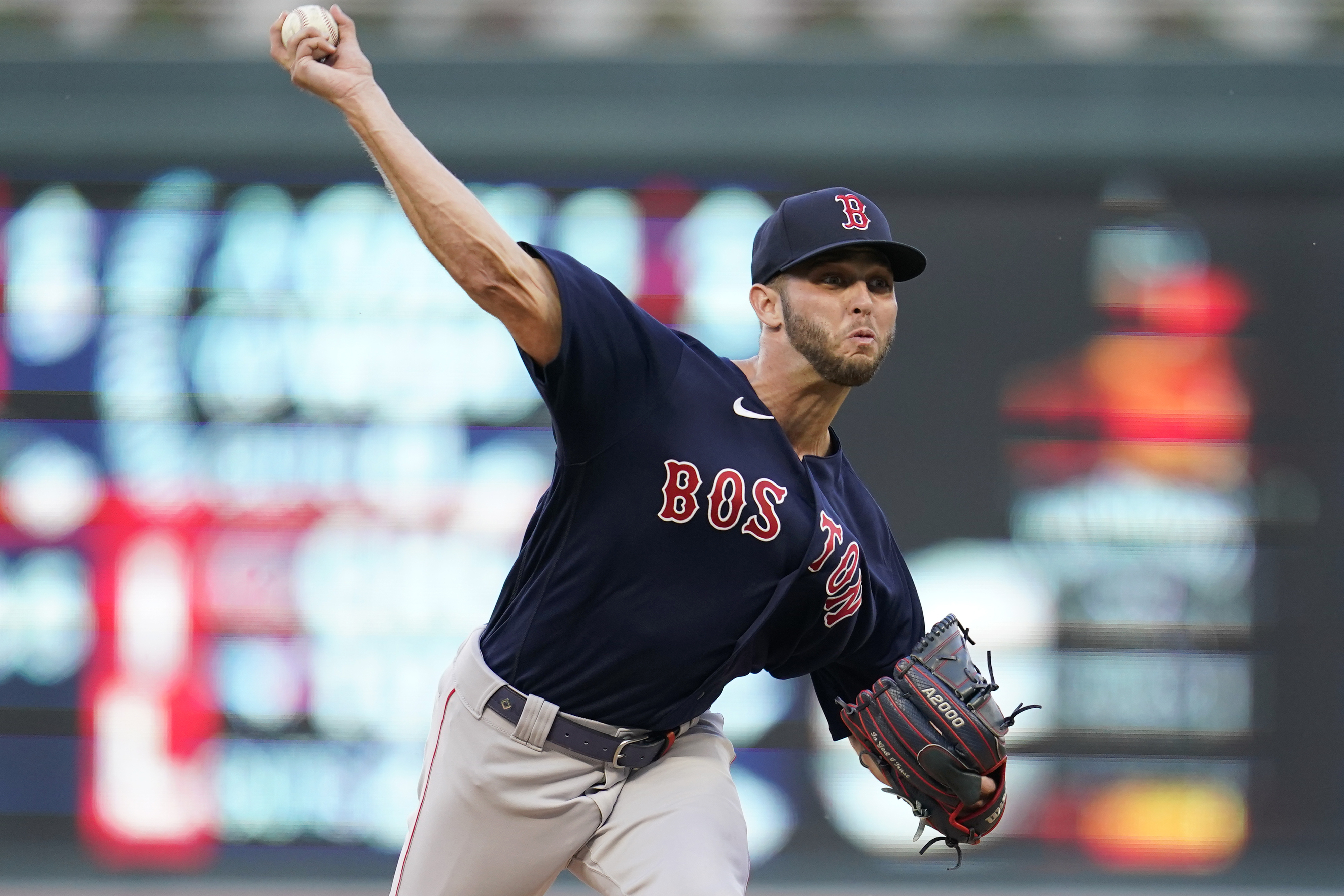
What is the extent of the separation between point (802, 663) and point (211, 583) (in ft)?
8.13

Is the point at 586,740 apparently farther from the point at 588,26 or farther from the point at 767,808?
the point at 588,26

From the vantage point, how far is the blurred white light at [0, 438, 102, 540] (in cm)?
411

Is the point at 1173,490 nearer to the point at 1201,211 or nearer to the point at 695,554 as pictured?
the point at 1201,211

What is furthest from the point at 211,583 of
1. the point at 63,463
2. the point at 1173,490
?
the point at 1173,490

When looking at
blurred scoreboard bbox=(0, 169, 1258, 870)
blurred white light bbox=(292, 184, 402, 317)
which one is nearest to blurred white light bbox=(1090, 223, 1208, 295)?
blurred scoreboard bbox=(0, 169, 1258, 870)

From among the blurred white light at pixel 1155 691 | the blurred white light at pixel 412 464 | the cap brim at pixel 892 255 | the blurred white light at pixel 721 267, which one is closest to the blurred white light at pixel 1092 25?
the blurred white light at pixel 721 267

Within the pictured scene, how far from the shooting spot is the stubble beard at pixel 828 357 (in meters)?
2.03

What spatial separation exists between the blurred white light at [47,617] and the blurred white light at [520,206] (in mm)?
1674

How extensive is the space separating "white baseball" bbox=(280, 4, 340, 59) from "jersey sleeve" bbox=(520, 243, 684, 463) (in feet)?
1.18

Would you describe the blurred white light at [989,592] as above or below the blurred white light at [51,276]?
below

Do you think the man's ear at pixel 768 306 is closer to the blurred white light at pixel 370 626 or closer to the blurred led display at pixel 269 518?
the blurred led display at pixel 269 518

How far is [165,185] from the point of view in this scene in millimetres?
4207

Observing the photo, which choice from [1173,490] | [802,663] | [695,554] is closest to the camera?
[695,554]

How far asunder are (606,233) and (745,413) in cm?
228
